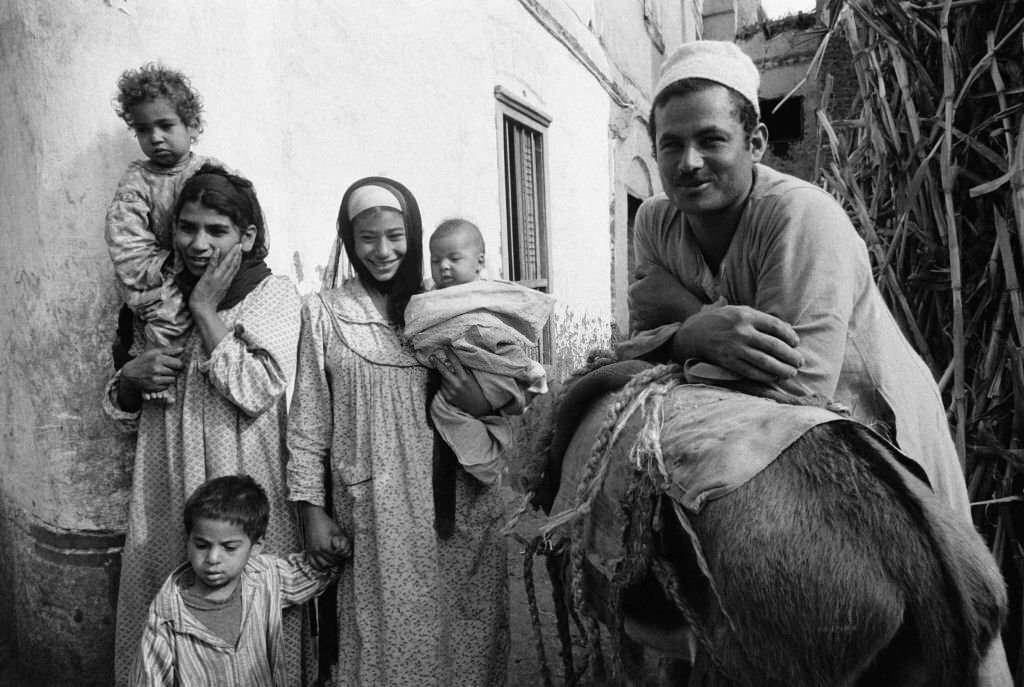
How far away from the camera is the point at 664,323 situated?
1.61 metres

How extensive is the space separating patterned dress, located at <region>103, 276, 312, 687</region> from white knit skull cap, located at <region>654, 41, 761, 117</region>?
1.35 m

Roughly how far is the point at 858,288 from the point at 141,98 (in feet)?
6.83

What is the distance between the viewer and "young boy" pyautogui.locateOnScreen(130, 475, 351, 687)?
205cm

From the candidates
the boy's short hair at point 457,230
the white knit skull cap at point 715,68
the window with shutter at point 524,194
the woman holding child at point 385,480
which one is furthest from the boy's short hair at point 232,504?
the window with shutter at point 524,194

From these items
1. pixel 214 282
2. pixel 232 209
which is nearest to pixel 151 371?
pixel 214 282

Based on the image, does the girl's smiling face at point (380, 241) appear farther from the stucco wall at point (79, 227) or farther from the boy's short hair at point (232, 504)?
the stucco wall at point (79, 227)

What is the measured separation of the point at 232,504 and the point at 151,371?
0.47 m

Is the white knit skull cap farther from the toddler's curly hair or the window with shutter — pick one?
the window with shutter

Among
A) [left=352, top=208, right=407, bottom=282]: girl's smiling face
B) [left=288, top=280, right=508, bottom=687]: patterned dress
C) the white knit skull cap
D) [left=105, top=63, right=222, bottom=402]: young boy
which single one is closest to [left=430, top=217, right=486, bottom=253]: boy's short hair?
[left=352, top=208, right=407, bottom=282]: girl's smiling face

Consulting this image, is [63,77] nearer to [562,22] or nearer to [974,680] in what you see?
[974,680]

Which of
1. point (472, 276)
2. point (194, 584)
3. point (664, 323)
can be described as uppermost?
point (472, 276)

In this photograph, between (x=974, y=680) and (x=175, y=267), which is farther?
(x=175, y=267)

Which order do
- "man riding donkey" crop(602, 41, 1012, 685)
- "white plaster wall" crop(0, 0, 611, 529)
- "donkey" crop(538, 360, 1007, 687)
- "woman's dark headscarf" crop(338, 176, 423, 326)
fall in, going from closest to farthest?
1. "donkey" crop(538, 360, 1007, 687)
2. "man riding donkey" crop(602, 41, 1012, 685)
3. "woman's dark headscarf" crop(338, 176, 423, 326)
4. "white plaster wall" crop(0, 0, 611, 529)

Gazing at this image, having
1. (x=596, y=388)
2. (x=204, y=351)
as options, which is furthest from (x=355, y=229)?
(x=596, y=388)
